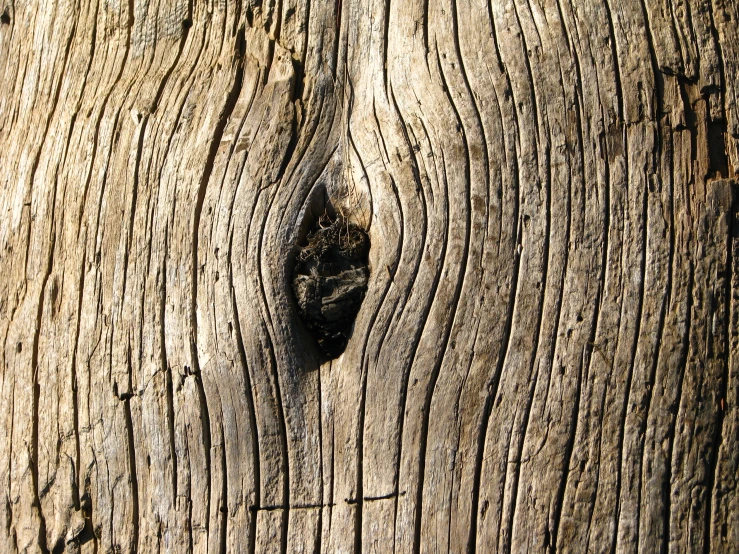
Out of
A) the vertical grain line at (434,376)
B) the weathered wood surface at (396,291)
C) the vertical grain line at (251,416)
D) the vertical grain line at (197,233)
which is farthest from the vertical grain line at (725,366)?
the vertical grain line at (197,233)

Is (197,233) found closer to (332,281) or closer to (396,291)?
(332,281)

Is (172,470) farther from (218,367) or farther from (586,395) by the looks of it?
(586,395)

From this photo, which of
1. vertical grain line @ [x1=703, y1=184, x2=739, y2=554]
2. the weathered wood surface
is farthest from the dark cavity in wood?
vertical grain line @ [x1=703, y1=184, x2=739, y2=554]

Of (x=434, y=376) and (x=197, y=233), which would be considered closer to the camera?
(x=434, y=376)

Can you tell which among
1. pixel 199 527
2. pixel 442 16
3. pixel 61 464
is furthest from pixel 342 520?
pixel 442 16

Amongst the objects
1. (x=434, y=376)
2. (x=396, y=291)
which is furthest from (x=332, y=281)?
(x=434, y=376)

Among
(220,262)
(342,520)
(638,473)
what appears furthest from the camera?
(220,262)
